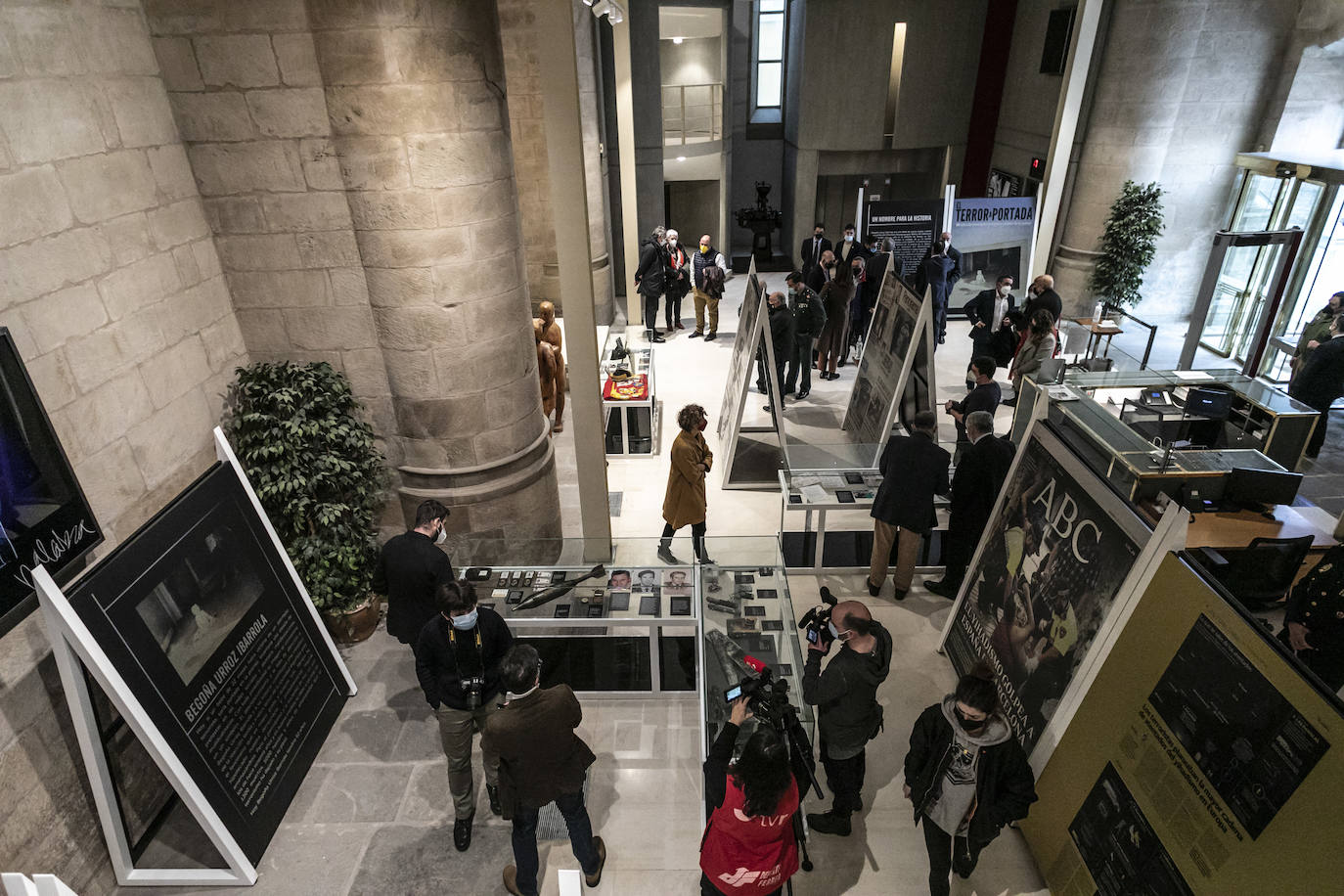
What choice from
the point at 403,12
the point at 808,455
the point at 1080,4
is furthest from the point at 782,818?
the point at 1080,4

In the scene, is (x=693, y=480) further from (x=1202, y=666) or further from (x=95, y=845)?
(x=95, y=845)

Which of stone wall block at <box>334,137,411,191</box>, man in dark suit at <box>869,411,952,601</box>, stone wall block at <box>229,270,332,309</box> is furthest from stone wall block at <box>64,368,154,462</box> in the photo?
man in dark suit at <box>869,411,952,601</box>

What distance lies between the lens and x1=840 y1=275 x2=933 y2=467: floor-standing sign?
6.59 metres

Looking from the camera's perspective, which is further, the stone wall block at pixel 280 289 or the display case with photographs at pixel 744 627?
the stone wall block at pixel 280 289

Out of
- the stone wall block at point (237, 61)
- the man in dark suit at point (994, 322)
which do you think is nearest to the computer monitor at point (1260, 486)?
the man in dark suit at point (994, 322)

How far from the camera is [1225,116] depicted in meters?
10.5

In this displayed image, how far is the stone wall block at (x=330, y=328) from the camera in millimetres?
4832

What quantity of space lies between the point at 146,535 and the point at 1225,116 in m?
13.5

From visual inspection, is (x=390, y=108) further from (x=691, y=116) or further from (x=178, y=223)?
(x=691, y=116)

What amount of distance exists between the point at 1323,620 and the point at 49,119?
6804 millimetres

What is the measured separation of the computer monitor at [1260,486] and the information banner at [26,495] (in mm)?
7284

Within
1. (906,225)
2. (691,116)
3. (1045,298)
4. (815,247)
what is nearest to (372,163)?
(1045,298)

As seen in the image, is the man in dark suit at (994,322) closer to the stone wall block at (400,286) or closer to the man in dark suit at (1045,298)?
the man in dark suit at (1045,298)

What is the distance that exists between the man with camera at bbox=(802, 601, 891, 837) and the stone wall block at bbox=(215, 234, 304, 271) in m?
3.90
